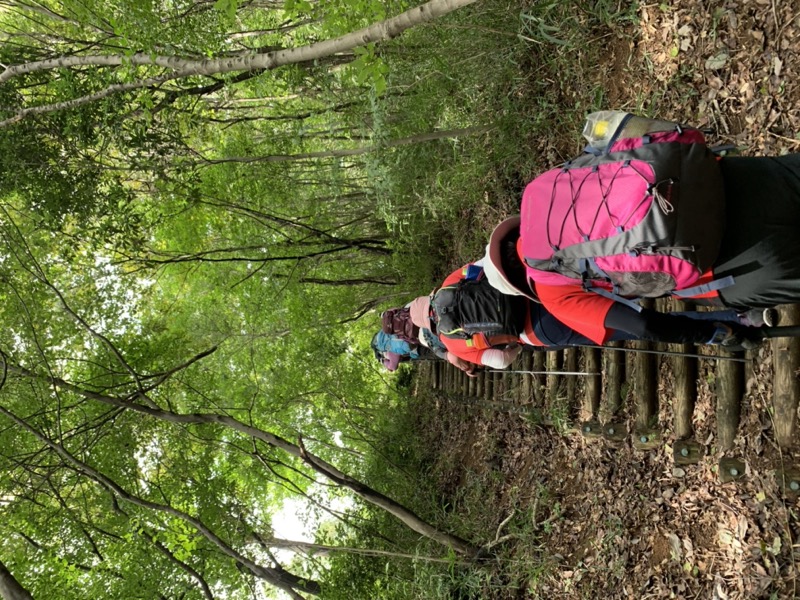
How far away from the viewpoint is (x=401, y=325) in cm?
694

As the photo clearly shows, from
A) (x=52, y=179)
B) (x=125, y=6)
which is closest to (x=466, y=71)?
(x=125, y=6)

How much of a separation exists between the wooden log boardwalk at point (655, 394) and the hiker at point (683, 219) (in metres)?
1.03

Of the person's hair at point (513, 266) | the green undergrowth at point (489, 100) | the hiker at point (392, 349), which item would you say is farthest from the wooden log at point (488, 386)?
the person's hair at point (513, 266)

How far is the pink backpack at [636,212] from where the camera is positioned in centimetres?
242

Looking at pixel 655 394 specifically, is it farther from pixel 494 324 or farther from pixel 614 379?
pixel 494 324

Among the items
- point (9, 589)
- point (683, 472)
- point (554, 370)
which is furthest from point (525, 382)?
point (9, 589)

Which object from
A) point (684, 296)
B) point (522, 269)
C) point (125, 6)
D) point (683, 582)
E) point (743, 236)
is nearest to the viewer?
point (743, 236)

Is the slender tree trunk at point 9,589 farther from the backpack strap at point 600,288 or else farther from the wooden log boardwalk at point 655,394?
the wooden log boardwalk at point 655,394

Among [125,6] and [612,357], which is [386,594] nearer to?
[612,357]

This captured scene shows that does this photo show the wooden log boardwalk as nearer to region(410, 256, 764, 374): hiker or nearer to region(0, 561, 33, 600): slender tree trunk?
region(410, 256, 764, 374): hiker

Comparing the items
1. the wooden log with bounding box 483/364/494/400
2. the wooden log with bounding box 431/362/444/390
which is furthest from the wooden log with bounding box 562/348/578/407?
the wooden log with bounding box 431/362/444/390

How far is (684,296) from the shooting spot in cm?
298

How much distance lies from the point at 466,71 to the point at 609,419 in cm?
459

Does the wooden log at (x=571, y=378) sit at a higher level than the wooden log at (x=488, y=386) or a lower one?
lower
